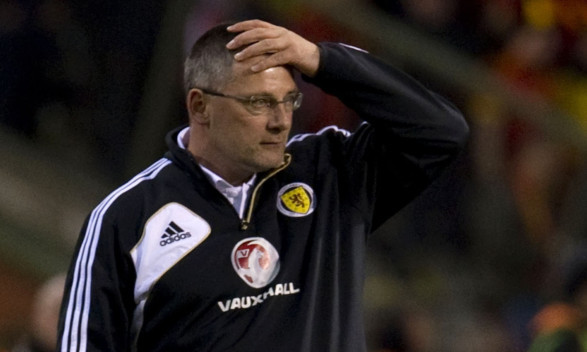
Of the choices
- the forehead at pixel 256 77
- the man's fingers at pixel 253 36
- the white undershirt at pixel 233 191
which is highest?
the man's fingers at pixel 253 36

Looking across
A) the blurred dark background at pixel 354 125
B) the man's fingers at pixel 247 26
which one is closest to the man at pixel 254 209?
the man's fingers at pixel 247 26

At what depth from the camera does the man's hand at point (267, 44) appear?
3459 mm

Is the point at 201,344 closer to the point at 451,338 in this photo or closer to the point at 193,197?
the point at 193,197

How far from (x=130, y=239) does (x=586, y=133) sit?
4803 mm

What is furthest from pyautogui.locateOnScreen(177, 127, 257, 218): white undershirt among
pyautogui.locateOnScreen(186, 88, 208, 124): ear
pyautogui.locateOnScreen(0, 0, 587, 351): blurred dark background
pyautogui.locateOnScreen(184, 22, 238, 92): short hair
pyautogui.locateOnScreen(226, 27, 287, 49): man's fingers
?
pyautogui.locateOnScreen(0, 0, 587, 351): blurred dark background

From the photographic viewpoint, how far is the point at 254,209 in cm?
362

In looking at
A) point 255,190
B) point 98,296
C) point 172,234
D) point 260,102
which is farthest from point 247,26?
point 98,296

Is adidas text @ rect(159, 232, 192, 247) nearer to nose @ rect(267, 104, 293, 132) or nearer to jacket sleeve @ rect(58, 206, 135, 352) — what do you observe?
jacket sleeve @ rect(58, 206, 135, 352)

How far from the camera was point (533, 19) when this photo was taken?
8.40 m

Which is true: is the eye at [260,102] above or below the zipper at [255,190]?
above

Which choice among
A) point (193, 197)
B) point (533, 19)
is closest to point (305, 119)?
point (533, 19)

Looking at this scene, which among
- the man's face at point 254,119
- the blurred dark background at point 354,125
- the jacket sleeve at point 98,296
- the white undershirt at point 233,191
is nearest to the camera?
the jacket sleeve at point 98,296

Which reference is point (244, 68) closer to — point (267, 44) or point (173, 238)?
point (267, 44)

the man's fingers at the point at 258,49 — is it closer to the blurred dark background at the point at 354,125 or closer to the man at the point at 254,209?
the man at the point at 254,209
